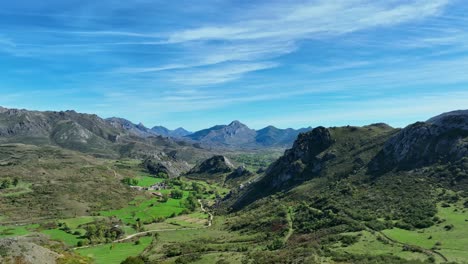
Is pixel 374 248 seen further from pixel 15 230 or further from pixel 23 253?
pixel 15 230

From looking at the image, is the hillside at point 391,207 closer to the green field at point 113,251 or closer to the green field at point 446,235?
the green field at point 446,235

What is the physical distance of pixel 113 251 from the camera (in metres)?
139

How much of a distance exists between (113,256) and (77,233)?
44078 mm

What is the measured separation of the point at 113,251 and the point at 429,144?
14896 cm

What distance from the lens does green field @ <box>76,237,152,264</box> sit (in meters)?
127

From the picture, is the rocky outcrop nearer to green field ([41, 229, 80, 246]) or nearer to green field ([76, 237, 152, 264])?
green field ([76, 237, 152, 264])

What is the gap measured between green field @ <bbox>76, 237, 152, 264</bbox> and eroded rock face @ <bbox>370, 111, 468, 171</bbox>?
12088cm

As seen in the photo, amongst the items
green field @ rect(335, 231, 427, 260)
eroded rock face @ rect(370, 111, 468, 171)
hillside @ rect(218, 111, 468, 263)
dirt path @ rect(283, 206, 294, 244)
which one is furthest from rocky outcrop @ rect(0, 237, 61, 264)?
eroded rock face @ rect(370, 111, 468, 171)

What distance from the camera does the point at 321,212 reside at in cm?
15138

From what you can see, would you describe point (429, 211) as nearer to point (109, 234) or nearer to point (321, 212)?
point (321, 212)

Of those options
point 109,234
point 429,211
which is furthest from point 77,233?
point 429,211

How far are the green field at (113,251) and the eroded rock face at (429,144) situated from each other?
12088 cm

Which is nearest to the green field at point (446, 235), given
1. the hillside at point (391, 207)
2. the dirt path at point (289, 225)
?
the hillside at point (391, 207)

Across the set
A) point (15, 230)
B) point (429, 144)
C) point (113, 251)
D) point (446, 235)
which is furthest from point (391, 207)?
point (15, 230)
